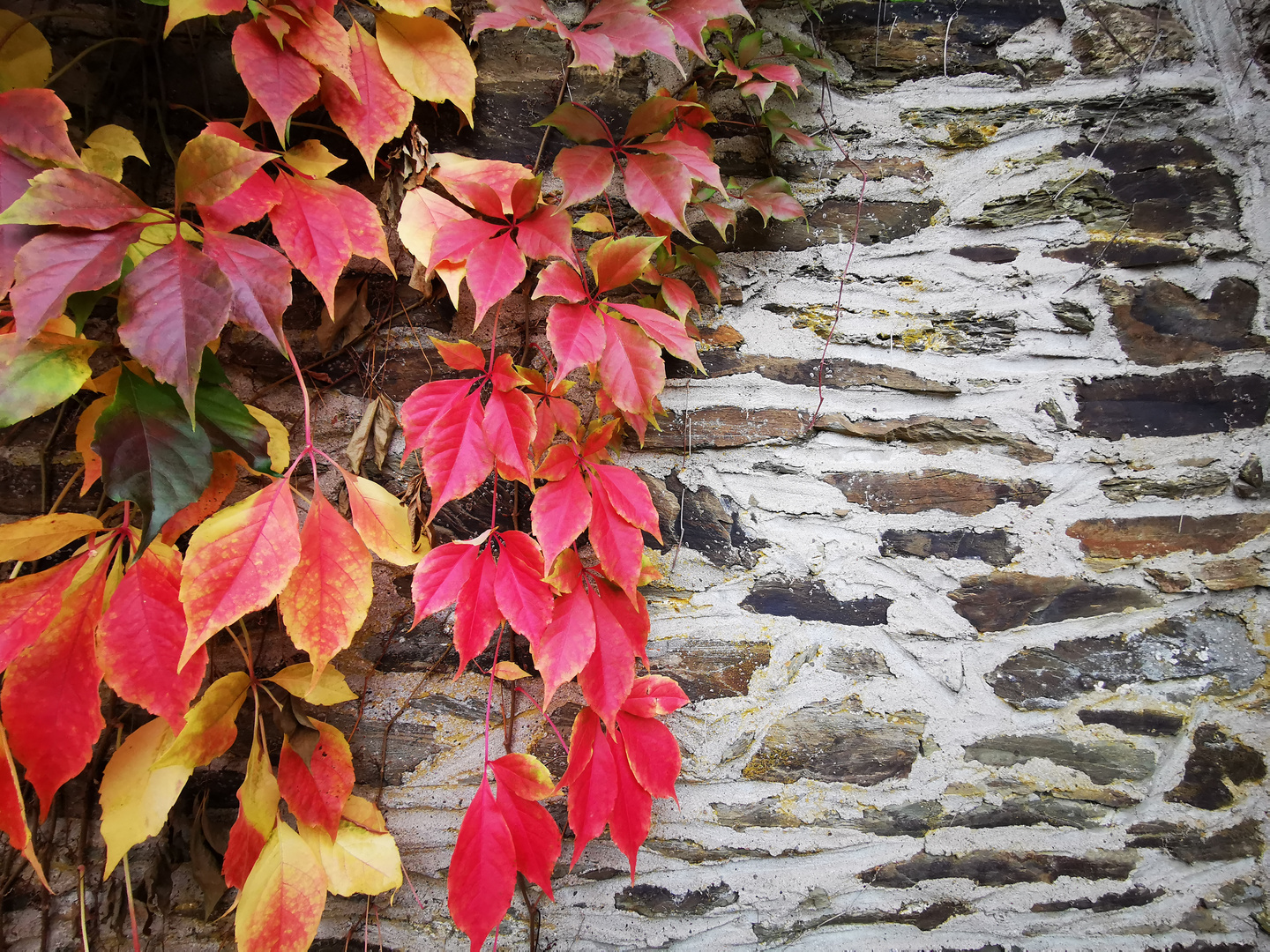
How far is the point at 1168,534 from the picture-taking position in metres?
0.96

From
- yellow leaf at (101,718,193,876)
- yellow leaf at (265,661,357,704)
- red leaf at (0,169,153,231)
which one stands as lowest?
yellow leaf at (101,718,193,876)

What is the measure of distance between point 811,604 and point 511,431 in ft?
1.88

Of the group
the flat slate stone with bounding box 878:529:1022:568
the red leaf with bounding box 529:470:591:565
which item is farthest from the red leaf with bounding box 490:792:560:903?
the flat slate stone with bounding box 878:529:1022:568

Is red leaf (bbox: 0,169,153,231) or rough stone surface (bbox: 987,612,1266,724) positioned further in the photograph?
rough stone surface (bbox: 987,612,1266,724)

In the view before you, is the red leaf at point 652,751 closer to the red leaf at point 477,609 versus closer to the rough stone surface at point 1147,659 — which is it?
the red leaf at point 477,609

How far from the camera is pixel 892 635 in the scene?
3.13 ft

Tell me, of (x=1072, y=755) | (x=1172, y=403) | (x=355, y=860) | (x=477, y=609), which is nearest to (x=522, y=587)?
(x=477, y=609)

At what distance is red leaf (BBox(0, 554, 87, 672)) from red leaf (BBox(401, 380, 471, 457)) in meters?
0.39

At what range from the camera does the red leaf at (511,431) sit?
2.24 ft

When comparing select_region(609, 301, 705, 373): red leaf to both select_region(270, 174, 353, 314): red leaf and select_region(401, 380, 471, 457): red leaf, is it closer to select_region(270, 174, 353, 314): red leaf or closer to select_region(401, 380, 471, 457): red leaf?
select_region(401, 380, 471, 457): red leaf

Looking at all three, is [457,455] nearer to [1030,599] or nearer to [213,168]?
[213,168]

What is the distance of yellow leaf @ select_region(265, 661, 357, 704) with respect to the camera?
0.78 m

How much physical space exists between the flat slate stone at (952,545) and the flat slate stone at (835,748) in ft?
0.91

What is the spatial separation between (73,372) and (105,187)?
19cm
